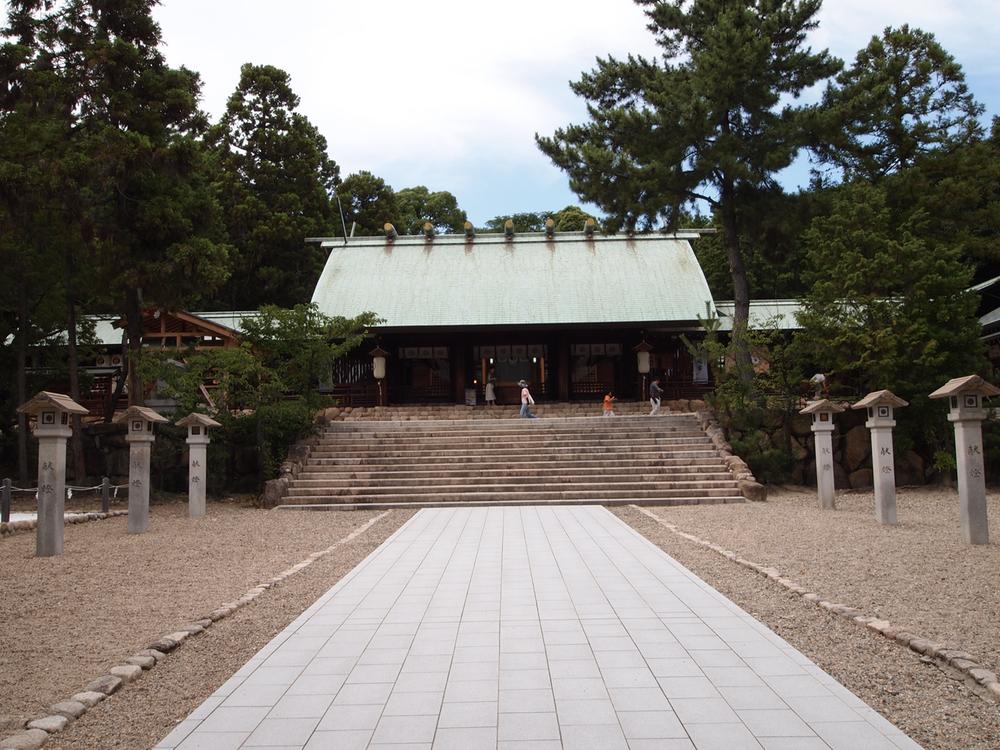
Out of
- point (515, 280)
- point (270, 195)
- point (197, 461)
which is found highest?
point (270, 195)

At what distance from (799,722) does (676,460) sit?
42.6ft

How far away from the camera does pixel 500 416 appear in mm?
21375

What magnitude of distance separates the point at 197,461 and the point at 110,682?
386 inches

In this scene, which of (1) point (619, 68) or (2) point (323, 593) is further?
(1) point (619, 68)

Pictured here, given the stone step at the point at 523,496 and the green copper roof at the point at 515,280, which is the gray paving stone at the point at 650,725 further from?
the green copper roof at the point at 515,280

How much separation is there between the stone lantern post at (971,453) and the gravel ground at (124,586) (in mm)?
7425

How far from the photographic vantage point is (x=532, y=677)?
4.43 metres

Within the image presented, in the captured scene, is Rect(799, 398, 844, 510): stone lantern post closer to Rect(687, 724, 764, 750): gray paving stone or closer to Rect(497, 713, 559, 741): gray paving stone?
Rect(687, 724, 764, 750): gray paving stone

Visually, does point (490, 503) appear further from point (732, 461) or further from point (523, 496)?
point (732, 461)

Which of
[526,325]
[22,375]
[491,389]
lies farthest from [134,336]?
[526,325]

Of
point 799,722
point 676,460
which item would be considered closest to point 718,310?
Answer: point 676,460

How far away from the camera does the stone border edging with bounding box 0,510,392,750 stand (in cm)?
372

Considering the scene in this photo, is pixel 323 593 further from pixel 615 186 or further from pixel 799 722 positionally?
pixel 615 186

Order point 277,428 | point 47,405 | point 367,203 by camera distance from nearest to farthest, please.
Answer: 1. point 47,405
2. point 277,428
3. point 367,203
